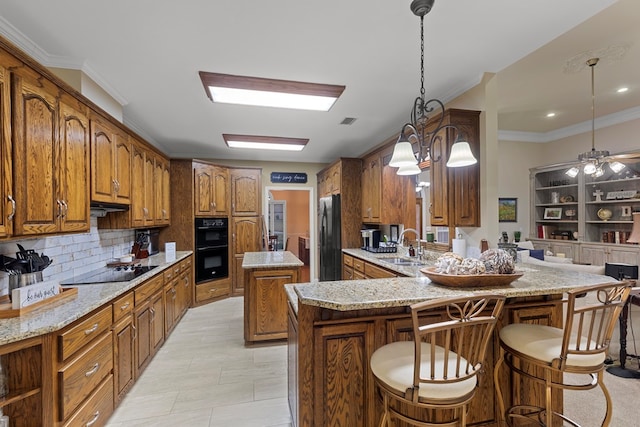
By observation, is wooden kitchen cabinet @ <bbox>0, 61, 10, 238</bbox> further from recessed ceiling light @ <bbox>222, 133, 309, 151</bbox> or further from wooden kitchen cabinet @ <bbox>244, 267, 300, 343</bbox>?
recessed ceiling light @ <bbox>222, 133, 309, 151</bbox>

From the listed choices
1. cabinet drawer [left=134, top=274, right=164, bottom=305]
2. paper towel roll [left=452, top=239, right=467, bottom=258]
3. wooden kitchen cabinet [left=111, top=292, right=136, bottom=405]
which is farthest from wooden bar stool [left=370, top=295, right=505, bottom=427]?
cabinet drawer [left=134, top=274, right=164, bottom=305]

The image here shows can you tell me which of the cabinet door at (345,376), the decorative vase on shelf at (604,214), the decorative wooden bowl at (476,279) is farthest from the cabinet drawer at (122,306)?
the decorative vase on shelf at (604,214)

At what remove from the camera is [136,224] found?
11.0ft

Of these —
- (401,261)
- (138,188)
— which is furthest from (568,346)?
(138,188)

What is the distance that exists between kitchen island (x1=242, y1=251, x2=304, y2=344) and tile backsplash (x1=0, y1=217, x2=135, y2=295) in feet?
A: 4.95

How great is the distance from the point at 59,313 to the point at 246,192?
13.1ft

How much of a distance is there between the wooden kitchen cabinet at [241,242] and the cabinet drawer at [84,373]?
10.7 feet

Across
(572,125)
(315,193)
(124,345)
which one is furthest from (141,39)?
(572,125)

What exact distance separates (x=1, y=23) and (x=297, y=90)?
83.5 inches

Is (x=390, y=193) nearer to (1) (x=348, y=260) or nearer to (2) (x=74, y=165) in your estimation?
(1) (x=348, y=260)

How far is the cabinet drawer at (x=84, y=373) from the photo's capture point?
1551 mm

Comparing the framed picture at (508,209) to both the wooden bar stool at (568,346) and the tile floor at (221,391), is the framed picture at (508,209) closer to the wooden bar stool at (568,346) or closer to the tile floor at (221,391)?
the tile floor at (221,391)

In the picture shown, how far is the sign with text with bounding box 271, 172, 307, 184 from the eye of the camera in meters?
6.25

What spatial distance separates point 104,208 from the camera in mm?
2781
